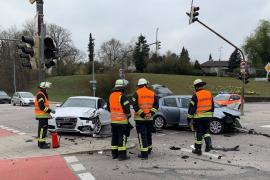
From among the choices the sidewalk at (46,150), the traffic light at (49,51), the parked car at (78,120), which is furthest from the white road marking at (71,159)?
the parked car at (78,120)

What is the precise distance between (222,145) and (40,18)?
21.9 ft

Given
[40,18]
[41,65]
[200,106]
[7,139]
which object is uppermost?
[40,18]

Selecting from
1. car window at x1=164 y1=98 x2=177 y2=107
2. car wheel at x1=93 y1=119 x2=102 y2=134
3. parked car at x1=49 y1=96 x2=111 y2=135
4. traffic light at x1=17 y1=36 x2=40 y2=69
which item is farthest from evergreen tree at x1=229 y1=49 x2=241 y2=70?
traffic light at x1=17 y1=36 x2=40 y2=69

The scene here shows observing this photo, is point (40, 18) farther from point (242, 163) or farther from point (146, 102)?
point (242, 163)

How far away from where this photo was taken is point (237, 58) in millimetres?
107438

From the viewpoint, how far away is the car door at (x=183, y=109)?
15214 millimetres

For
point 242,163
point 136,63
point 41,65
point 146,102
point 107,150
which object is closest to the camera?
point 242,163

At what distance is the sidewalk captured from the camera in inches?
396

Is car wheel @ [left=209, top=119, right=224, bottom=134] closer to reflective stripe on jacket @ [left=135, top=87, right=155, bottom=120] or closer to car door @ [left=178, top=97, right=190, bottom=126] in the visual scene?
car door @ [left=178, top=97, right=190, bottom=126]

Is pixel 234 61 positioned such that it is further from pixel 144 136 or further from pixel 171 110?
pixel 144 136

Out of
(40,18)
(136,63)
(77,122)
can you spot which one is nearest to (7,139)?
(77,122)

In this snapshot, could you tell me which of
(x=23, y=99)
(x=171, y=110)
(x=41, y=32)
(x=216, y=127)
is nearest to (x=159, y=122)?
(x=171, y=110)

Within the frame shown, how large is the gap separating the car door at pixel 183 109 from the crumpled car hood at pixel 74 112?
3.61 meters

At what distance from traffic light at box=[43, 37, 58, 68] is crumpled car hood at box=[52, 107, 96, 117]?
2.27 metres
